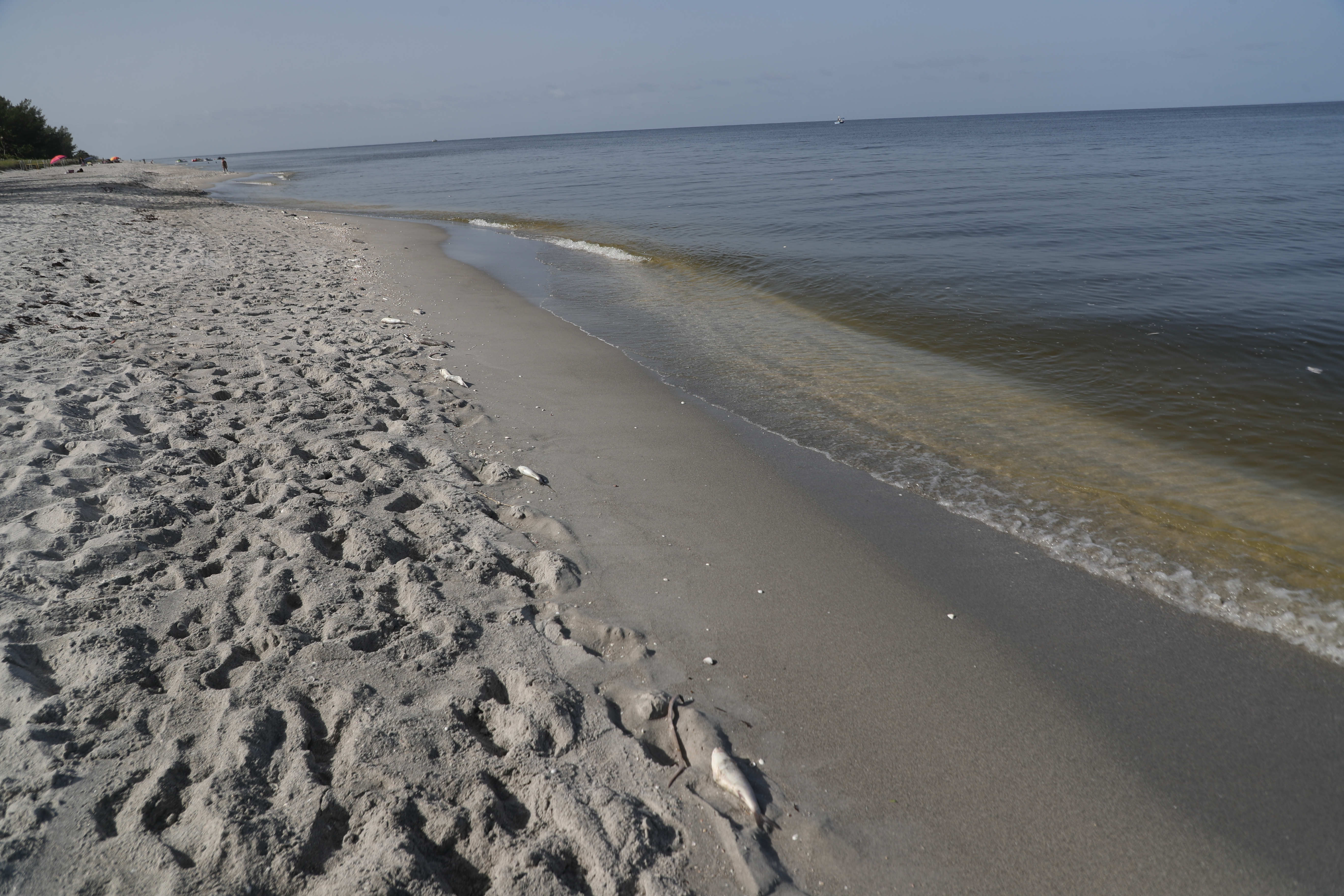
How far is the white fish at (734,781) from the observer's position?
218cm

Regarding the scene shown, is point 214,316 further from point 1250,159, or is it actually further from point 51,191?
point 1250,159

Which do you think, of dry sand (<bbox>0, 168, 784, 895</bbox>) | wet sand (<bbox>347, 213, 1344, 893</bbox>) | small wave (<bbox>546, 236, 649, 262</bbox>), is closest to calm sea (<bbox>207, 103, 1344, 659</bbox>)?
small wave (<bbox>546, 236, 649, 262</bbox>)

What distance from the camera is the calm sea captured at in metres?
4.21

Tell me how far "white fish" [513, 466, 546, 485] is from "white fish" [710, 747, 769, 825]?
2383mm

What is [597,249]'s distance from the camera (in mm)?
15094

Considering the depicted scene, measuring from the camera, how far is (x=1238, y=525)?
418cm

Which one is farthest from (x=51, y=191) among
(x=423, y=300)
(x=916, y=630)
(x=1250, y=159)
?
(x=1250, y=159)

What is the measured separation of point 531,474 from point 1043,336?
7094 mm

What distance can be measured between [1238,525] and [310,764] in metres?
5.18

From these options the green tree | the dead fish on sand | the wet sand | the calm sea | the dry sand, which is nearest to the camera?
the dry sand

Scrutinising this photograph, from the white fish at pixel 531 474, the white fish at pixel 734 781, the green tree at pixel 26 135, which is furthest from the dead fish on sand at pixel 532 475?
the green tree at pixel 26 135

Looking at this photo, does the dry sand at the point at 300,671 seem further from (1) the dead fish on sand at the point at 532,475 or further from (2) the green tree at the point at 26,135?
(2) the green tree at the point at 26,135

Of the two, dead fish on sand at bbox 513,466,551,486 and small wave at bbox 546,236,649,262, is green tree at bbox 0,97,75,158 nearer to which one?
small wave at bbox 546,236,649,262

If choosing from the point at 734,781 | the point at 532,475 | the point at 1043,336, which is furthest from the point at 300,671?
the point at 1043,336
